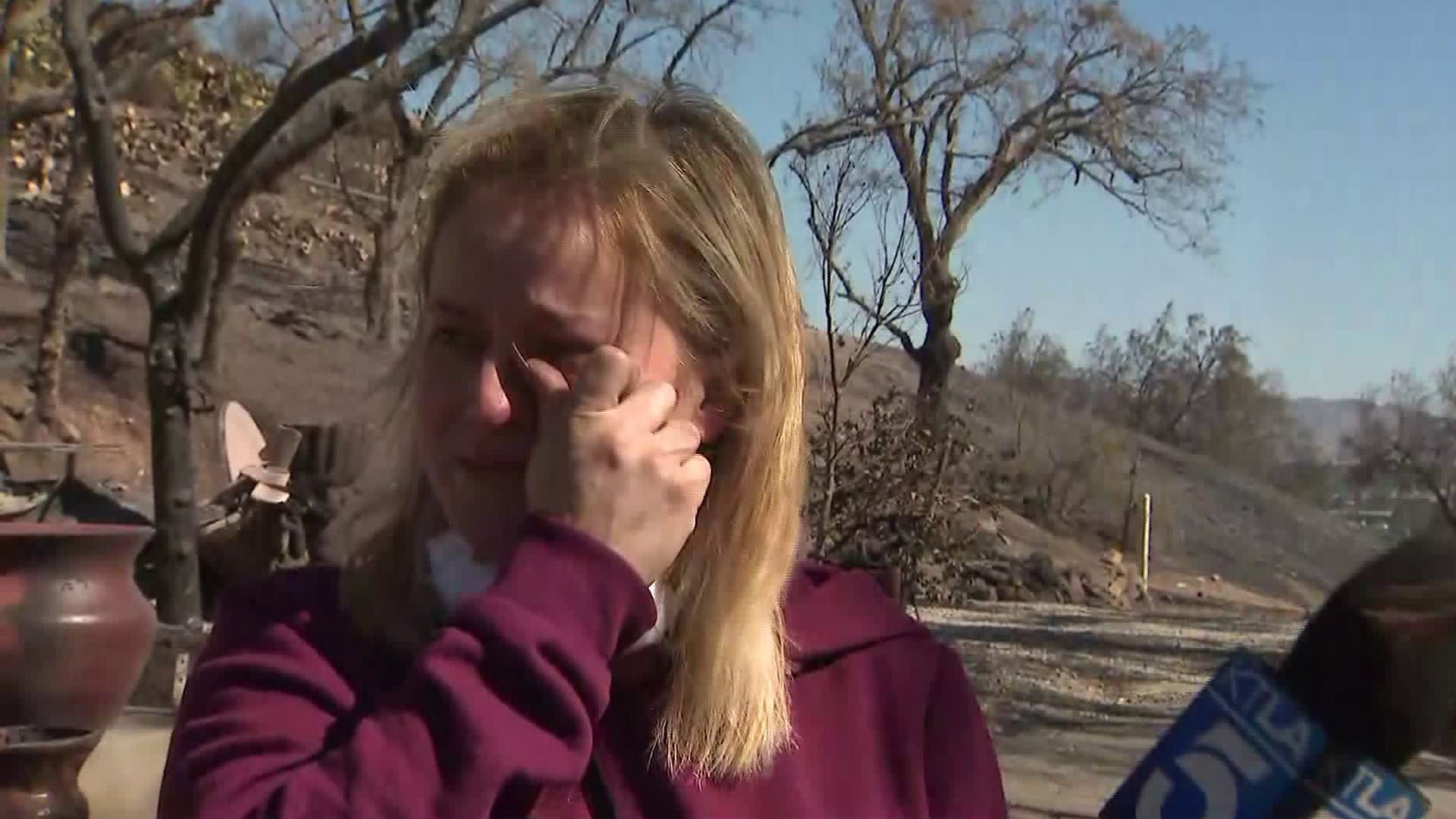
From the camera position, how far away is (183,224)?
869 cm

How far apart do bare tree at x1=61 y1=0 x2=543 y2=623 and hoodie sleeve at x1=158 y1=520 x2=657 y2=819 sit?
24.5 feet

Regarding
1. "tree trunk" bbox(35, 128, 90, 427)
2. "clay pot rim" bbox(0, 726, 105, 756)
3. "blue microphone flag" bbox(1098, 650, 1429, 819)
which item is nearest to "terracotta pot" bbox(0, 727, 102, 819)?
"clay pot rim" bbox(0, 726, 105, 756)

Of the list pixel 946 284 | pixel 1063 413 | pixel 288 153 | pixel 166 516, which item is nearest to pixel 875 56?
pixel 946 284

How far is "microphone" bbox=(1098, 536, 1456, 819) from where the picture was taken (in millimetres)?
980

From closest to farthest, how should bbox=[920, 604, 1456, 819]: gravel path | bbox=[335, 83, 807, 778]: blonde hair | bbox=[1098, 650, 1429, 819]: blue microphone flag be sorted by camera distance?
bbox=[1098, 650, 1429, 819]: blue microphone flag < bbox=[335, 83, 807, 778]: blonde hair < bbox=[920, 604, 1456, 819]: gravel path

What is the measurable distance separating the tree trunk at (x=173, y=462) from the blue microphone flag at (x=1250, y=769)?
8.49 metres

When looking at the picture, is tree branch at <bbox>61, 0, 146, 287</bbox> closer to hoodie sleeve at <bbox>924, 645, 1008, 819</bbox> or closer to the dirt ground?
the dirt ground

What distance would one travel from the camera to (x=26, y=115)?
1450cm

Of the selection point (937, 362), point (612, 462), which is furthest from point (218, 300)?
point (612, 462)

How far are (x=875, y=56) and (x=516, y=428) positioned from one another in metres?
14.2

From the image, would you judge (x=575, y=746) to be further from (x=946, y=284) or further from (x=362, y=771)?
(x=946, y=284)

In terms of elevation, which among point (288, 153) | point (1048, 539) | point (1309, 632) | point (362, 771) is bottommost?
point (1048, 539)

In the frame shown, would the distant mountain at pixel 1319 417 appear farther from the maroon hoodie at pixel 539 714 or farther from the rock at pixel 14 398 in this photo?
the maroon hoodie at pixel 539 714

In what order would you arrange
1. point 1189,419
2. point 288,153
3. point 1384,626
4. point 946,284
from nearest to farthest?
point 1384,626
point 288,153
point 946,284
point 1189,419
